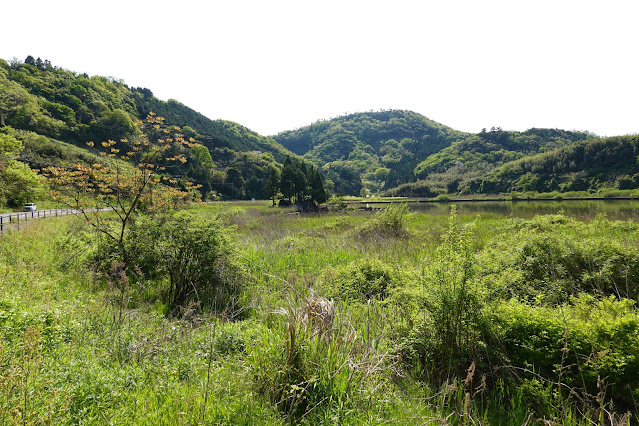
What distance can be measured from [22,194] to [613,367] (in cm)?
4170

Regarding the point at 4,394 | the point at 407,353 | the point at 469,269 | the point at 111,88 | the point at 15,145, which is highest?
the point at 111,88

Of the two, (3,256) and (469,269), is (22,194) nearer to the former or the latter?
(3,256)

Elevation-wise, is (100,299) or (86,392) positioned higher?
(86,392)

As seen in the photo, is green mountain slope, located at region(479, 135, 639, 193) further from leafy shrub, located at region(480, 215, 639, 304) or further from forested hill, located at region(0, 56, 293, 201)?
leafy shrub, located at region(480, 215, 639, 304)

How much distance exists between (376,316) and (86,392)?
11.9 feet

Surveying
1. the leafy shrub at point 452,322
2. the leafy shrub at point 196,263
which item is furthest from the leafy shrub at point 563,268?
the leafy shrub at point 196,263

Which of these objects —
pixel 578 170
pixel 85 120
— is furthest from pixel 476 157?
pixel 85 120

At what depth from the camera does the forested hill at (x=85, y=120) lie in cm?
5944

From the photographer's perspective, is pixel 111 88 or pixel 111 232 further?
pixel 111 88

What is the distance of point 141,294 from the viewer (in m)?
6.81

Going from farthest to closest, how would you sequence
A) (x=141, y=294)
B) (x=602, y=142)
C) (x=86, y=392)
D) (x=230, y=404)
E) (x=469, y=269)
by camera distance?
(x=602, y=142), (x=141, y=294), (x=469, y=269), (x=86, y=392), (x=230, y=404)

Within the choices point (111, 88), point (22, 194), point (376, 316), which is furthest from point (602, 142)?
point (111, 88)

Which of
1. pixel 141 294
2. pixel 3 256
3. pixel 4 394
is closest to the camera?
pixel 4 394

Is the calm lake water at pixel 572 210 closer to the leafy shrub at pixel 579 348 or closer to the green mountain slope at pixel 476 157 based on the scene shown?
the leafy shrub at pixel 579 348
